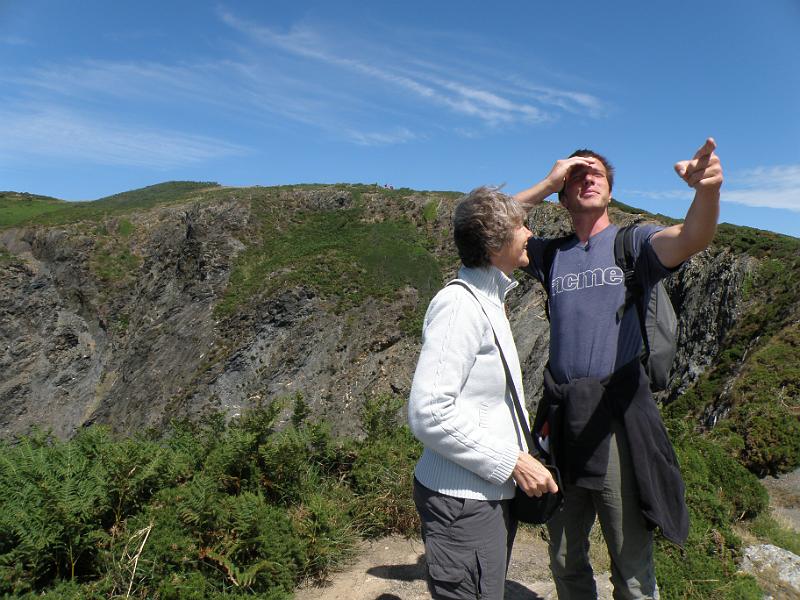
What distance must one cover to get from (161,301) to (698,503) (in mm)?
28692

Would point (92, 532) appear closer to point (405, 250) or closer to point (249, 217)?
point (405, 250)

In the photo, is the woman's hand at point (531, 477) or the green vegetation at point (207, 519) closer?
the woman's hand at point (531, 477)

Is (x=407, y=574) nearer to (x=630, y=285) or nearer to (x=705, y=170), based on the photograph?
(x=630, y=285)

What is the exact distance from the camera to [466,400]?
203cm

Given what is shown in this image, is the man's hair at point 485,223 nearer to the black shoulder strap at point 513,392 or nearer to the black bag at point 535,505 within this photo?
the black shoulder strap at point 513,392

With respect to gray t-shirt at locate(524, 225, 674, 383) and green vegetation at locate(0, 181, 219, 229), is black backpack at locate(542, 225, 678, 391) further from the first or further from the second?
green vegetation at locate(0, 181, 219, 229)

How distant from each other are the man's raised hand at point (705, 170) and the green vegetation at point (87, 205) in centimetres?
3690

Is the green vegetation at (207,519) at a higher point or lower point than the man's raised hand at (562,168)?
lower

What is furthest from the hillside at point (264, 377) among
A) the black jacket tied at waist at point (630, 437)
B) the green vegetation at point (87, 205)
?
the black jacket tied at waist at point (630, 437)

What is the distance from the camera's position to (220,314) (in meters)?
25.4

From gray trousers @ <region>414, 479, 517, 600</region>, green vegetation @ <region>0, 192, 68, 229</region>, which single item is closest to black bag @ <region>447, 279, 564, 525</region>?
gray trousers @ <region>414, 479, 517, 600</region>

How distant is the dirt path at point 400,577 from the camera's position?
3.61 meters

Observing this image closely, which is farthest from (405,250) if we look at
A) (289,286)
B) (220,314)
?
(220,314)

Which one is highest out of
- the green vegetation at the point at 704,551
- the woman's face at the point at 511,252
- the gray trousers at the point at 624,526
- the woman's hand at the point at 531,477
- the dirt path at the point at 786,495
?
the woman's face at the point at 511,252
